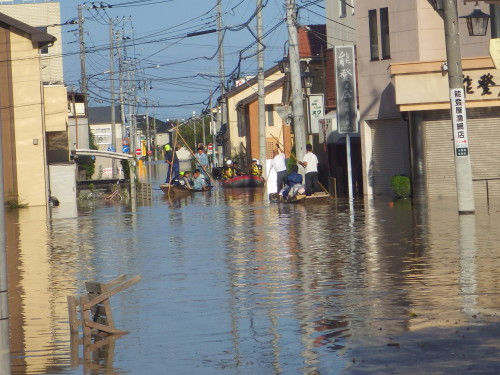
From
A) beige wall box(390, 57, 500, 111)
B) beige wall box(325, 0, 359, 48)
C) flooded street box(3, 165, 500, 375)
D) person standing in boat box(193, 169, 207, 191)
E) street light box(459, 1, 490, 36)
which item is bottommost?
flooded street box(3, 165, 500, 375)

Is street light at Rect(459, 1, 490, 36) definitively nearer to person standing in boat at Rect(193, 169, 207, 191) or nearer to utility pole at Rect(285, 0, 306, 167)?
utility pole at Rect(285, 0, 306, 167)

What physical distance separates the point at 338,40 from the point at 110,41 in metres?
34.5

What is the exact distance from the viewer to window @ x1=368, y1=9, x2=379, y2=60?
110 feet

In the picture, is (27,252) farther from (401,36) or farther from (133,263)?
(401,36)

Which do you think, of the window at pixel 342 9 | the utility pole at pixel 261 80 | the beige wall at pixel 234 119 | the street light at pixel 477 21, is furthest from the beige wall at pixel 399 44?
the beige wall at pixel 234 119

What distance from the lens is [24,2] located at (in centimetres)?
7100

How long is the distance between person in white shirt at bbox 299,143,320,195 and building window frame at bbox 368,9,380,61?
406 centimetres

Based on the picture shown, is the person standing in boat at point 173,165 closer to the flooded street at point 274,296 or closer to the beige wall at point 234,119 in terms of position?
the flooded street at point 274,296

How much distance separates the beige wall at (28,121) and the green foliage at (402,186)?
15.6 meters

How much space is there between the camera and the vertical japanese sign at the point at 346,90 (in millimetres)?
33031

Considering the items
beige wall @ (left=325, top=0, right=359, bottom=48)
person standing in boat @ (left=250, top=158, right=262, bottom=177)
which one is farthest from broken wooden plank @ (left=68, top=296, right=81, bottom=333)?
person standing in boat @ (left=250, top=158, right=262, bottom=177)

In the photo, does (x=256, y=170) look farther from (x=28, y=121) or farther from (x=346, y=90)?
(x=346, y=90)

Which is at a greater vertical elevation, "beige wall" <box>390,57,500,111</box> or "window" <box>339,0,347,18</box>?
"window" <box>339,0,347,18</box>

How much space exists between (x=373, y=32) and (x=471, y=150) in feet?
21.5
